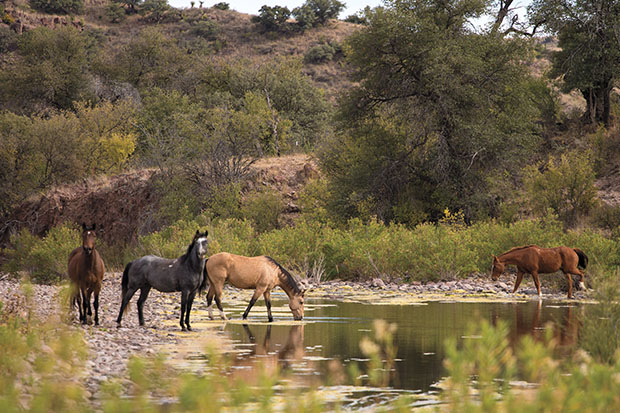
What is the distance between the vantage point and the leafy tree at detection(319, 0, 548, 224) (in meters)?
30.4

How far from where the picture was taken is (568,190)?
28.9m

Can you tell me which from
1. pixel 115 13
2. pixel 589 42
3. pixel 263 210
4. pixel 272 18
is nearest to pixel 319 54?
pixel 272 18

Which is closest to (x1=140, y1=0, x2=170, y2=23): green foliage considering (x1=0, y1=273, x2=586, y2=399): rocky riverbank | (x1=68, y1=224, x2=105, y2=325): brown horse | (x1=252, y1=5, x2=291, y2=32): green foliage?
(x1=252, y1=5, x2=291, y2=32): green foliage

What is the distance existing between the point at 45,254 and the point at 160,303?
15.9m

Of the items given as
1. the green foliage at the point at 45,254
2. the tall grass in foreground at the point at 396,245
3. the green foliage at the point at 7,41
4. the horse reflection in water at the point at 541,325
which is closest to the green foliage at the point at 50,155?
the green foliage at the point at 45,254

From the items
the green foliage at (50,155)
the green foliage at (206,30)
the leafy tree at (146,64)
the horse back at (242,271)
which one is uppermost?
the green foliage at (206,30)

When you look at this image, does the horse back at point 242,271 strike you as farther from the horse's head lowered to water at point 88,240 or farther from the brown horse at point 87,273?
the horse's head lowered to water at point 88,240

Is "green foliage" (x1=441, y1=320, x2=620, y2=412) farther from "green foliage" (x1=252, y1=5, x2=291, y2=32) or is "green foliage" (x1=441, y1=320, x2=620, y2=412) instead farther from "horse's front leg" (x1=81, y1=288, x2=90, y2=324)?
"green foliage" (x1=252, y1=5, x2=291, y2=32)

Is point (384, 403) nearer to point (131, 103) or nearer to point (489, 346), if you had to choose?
point (489, 346)

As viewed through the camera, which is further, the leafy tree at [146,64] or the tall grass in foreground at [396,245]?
the leafy tree at [146,64]

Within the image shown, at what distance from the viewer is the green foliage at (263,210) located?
33344 mm

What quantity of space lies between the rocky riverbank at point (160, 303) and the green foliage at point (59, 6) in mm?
68625

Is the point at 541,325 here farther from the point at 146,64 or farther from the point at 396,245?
the point at 146,64

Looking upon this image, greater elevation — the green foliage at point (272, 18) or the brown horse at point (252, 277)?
Answer: the green foliage at point (272, 18)
